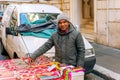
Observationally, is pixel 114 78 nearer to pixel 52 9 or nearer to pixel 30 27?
pixel 30 27

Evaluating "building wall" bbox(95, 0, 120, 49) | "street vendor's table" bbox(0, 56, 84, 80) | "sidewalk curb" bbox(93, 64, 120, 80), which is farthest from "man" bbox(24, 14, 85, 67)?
"building wall" bbox(95, 0, 120, 49)

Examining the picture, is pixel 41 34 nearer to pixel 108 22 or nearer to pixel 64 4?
pixel 108 22

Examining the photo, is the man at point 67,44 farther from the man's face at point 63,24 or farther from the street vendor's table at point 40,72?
the street vendor's table at point 40,72

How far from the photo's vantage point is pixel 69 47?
13.8 feet

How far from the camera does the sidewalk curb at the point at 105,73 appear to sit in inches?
250

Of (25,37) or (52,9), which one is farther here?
(52,9)

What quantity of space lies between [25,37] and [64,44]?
258 cm

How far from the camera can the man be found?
4137 mm

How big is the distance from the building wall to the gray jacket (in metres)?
6.09

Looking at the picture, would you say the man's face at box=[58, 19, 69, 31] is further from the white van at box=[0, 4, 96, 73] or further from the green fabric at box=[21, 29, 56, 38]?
the green fabric at box=[21, 29, 56, 38]

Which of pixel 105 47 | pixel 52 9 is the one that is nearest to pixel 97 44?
pixel 105 47

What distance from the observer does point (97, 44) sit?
11312 mm

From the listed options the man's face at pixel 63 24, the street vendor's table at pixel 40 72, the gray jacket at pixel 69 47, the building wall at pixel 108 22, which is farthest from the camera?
the building wall at pixel 108 22

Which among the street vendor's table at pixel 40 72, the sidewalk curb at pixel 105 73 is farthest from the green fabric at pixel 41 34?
the street vendor's table at pixel 40 72
